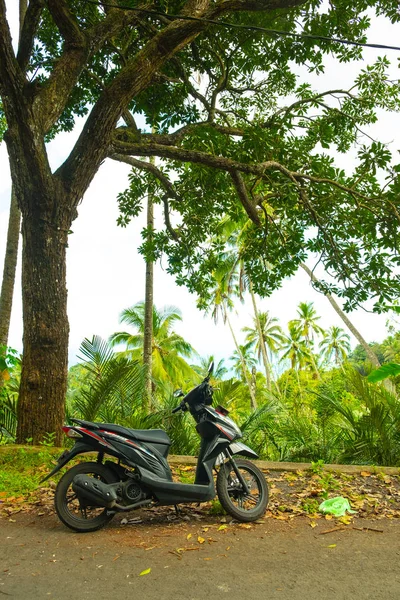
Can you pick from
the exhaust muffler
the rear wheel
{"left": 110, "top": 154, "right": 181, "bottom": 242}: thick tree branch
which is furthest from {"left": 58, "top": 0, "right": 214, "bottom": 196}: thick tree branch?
the exhaust muffler

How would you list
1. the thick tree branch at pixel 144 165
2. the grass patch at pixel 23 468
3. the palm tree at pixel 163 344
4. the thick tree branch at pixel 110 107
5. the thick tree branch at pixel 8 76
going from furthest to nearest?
the palm tree at pixel 163 344 → the thick tree branch at pixel 144 165 → the thick tree branch at pixel 110 107 → the thick tree branch at pixel 8 76 → the grass patch at pixel 23 468

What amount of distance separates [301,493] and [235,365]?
41.3 m

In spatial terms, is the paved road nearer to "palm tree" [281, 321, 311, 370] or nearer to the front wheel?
the front wheel

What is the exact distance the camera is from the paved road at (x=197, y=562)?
3527 millimetres

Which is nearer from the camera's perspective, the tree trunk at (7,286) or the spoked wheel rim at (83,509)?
the spoked wheel rim at (83,509)

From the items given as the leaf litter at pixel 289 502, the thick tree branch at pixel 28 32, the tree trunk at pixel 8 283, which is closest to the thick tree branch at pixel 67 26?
Answer: the thick tree branch at pixel 28 32

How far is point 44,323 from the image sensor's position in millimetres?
7543

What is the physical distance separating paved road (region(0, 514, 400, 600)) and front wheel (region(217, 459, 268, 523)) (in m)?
0.14

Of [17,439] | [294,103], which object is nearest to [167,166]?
[294,103]

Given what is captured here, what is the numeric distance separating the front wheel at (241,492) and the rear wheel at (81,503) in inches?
38.8

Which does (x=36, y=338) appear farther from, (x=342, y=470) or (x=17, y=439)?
(x=342, y=470)

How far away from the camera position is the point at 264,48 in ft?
36.2

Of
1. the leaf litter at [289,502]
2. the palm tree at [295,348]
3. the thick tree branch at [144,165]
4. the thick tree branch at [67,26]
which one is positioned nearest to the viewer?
the leaf litter at [289,502]

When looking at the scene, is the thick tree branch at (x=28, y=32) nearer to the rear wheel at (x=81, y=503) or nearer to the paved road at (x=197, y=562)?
the rear wheel at (x=81, y=503)
